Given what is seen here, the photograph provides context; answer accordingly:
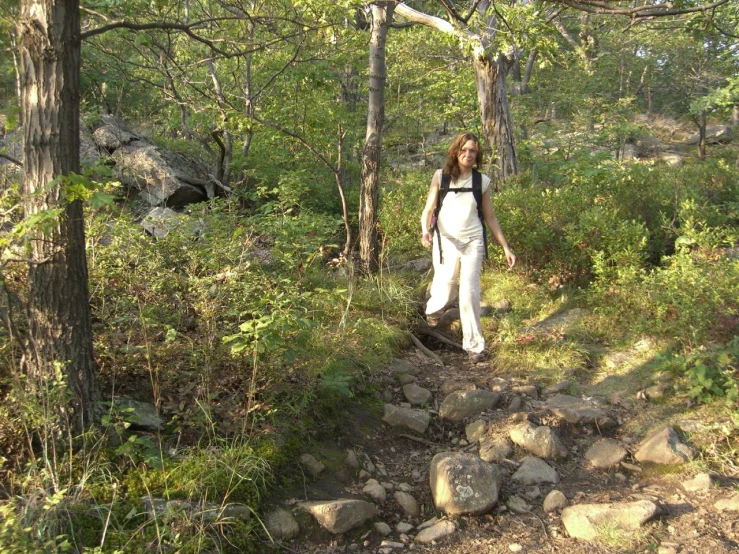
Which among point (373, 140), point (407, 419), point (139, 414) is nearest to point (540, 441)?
point (407, 419)

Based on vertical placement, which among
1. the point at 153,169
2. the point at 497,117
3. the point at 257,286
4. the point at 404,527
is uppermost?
the point at 497,117

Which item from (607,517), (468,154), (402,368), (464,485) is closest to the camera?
(607,517)

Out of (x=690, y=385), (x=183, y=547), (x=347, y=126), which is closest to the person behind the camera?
(x=183, y=547)

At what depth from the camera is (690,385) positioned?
4.23m

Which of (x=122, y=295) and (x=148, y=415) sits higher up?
(x=122, y=295)

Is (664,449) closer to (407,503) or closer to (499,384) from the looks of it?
(499,384)

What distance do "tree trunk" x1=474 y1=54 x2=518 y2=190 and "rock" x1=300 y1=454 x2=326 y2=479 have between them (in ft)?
18.4

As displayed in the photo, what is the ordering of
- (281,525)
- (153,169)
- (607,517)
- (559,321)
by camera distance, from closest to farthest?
(281,525) < (607,517) < (559,321) < (153,169)

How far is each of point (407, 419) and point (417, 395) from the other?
45 centimetres

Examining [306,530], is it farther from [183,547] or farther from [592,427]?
[592,427]

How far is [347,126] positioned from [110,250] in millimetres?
6190

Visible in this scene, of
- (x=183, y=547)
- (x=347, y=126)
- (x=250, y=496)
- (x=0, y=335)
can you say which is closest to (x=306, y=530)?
(x=250, y=496)

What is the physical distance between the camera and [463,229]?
16.9 feet

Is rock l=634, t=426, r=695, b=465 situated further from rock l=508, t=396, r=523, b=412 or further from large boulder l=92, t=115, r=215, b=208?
large boulder l=92, t=115, r=215, b=208
